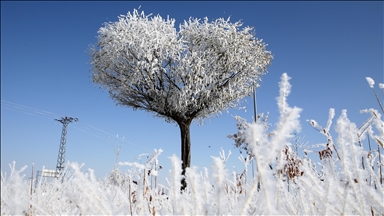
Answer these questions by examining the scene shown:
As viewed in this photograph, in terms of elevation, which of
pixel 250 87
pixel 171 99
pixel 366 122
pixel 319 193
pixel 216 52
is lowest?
pixel 319 193

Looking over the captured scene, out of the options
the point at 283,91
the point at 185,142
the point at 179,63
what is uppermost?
the point at 179,63

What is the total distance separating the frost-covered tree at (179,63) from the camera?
940 centimetres

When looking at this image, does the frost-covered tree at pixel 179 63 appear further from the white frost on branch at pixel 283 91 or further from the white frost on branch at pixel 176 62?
the white frost on branch at pixel 283 91

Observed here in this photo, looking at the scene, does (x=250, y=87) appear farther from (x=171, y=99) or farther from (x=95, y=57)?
(x=95, y=57)

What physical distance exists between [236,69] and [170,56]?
2.25m

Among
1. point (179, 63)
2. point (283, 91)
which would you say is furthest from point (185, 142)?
point (283, 91)

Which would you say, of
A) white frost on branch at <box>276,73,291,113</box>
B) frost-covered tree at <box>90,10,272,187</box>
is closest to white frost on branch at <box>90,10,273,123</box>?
frost-covered tree at <box>90,10,272,187</box>

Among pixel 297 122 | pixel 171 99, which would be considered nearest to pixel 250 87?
pixel 171 99

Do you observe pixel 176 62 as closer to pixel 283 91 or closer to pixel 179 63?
pixel 179 63

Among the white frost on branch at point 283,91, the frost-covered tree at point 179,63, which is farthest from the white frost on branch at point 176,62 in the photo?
the white frost on branch at point 283,91

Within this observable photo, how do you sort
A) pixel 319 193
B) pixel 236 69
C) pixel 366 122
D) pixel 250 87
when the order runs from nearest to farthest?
pixel 319 193 → pixel 366 122 → pixel 236 69 → pixel 250 87

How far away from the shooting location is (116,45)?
9.30m

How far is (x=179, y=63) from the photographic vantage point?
9.62 metres

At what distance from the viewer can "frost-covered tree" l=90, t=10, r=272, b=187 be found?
30.8 feet
